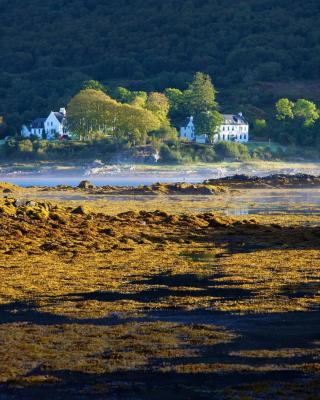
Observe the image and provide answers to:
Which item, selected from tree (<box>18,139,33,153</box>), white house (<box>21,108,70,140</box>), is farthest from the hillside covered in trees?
tree (<box>18,139,33,153</box>)

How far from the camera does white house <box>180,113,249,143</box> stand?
113 metres

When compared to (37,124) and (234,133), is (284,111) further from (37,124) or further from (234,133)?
(37,124)

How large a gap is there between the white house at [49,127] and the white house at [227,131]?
45.1 ft

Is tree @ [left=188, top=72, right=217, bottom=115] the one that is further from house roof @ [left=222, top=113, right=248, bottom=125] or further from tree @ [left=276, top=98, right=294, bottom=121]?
tree @ [left=276, top=98, right=294, bottom=121]

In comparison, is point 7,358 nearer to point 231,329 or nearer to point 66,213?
point 231,329

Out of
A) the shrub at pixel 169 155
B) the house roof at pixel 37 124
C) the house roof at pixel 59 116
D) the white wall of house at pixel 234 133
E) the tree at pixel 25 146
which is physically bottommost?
the shrub at pixel 169 155

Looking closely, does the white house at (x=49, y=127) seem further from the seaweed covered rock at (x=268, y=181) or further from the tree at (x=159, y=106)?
the seaweed covered rock at (x=268, y=181)

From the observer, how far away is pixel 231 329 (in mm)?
14992

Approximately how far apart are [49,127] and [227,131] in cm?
2107

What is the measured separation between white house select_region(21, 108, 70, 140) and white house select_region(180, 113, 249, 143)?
13759mm

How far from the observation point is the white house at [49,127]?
116000 millimetres

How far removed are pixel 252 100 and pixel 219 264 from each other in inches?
4678

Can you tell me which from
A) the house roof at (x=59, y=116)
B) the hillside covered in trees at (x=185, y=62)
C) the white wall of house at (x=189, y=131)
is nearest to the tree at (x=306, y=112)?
the hillside covered in trees at (x=185, y=62)

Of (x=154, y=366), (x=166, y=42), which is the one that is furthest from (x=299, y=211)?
(x=166, y=42)
